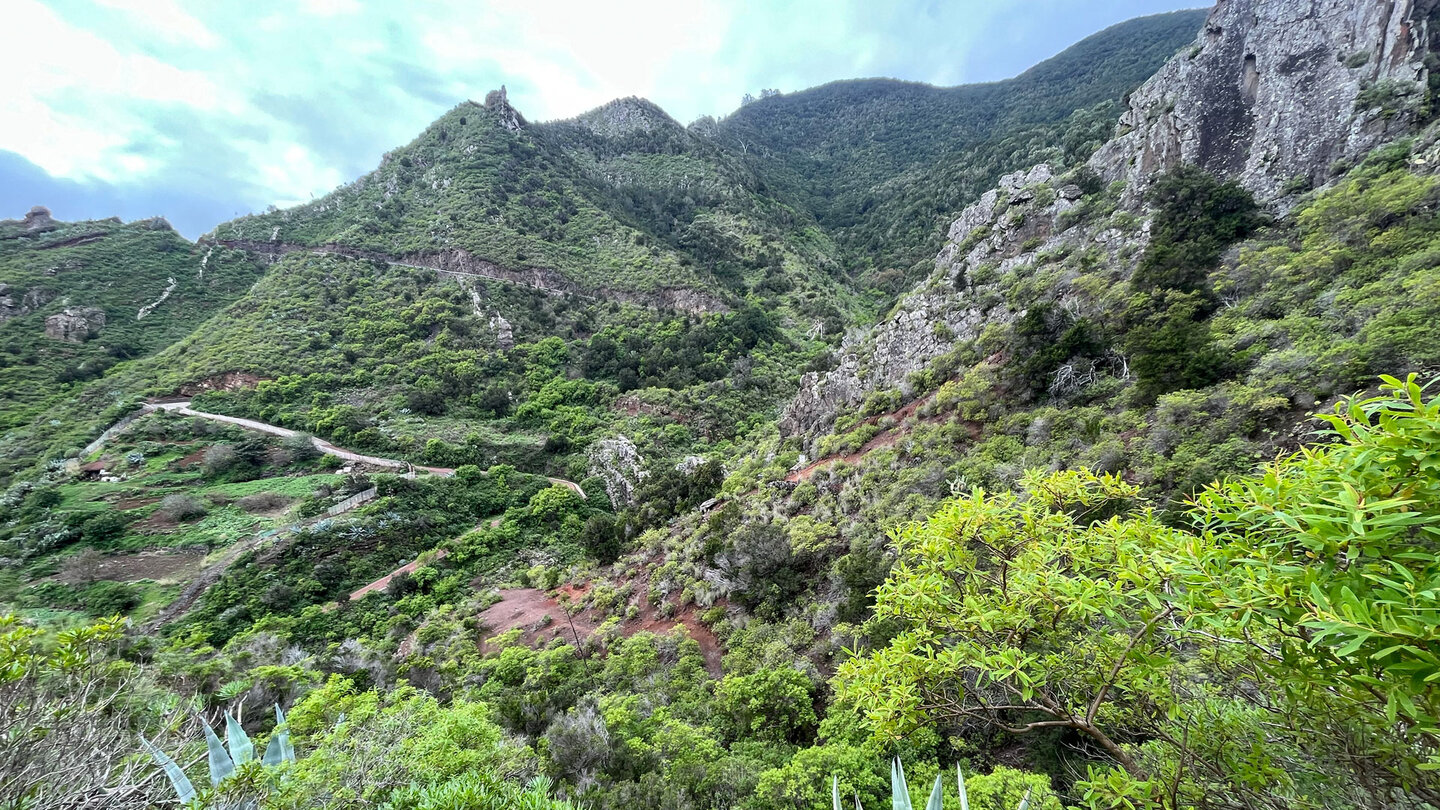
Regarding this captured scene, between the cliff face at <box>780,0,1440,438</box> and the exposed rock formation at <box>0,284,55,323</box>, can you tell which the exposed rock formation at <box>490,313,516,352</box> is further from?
the exposed rock formation at <box>0,284,55,323</box>

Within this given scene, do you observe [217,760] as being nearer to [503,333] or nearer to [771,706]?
[771,706]

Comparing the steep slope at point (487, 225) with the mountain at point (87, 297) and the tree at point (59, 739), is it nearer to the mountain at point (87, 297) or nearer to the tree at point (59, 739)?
the mountain at point (87, 297)

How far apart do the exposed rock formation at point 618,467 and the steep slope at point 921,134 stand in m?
35.0

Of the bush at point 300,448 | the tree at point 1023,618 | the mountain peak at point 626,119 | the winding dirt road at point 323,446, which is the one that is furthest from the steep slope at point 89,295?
the mountain peak at point 626,119

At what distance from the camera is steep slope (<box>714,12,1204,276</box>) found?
4919 centimetres

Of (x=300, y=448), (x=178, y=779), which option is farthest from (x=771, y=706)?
(x=300, y=448)

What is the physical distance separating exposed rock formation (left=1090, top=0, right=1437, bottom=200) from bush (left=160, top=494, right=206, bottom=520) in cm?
4076

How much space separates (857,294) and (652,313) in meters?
22.1

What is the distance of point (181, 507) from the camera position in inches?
757

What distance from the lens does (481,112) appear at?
57094 mm

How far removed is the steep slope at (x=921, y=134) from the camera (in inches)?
1937

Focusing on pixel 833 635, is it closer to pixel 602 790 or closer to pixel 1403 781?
pixel 602 790

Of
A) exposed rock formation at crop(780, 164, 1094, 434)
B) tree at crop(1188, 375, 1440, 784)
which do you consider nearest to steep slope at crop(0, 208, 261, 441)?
exposed rock formation at crop(780, 164, 1094, 434)

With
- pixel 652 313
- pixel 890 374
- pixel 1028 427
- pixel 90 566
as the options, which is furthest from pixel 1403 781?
pixel 652 313
